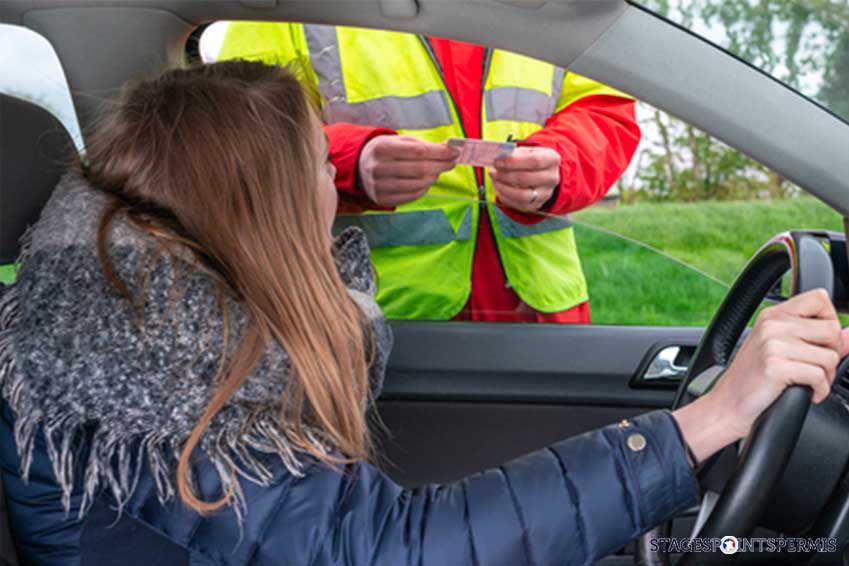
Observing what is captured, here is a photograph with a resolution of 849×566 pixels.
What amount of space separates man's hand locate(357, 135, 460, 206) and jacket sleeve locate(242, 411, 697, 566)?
2.28 ft

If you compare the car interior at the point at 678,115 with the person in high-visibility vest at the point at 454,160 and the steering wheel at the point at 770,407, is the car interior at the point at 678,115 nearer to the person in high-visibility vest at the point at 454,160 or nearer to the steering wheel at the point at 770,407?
the steering wheel at the point at 770,407

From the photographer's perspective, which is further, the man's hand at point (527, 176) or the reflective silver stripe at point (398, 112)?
the reflective silver stripe at point (398, 112)

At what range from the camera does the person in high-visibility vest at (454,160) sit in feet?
5.59

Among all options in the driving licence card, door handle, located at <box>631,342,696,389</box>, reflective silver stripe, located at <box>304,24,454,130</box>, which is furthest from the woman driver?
door handle, located at <box>631,342,696,389</box>

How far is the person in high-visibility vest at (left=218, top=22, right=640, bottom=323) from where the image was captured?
1.70 m

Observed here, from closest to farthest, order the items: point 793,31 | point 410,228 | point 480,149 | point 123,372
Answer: point 123,372
point 480,149
point 410,228
point 793,31

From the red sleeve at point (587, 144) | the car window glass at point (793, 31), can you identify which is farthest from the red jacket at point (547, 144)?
the car window glass at point (793, 31)

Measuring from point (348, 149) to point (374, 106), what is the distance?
0.45 ft

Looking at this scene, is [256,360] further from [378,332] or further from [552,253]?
[552,253]

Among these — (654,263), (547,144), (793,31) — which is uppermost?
(793,31)

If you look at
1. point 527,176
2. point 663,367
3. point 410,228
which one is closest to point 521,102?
point 527,176

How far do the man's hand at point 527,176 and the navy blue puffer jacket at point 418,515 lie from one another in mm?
664

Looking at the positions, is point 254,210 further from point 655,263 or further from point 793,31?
Answer: point 793,31

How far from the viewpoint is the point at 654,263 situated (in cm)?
190
